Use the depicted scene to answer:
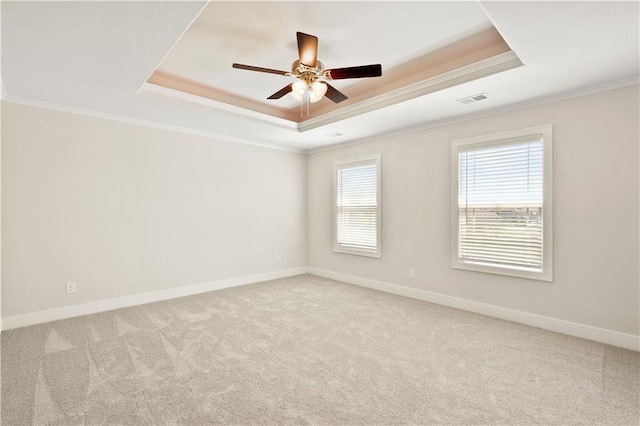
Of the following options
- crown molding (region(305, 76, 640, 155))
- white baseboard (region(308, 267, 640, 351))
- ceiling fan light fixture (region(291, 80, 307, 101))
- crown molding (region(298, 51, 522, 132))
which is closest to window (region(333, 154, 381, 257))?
crown molding (region(305, 76, 640, 155))

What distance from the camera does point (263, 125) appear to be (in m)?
4.51

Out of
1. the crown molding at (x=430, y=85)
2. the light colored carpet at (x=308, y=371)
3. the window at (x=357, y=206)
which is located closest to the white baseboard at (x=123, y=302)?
the light colored carpet at (x=308, y=371)

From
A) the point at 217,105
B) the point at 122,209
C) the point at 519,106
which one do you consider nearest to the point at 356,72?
the point at 217,105

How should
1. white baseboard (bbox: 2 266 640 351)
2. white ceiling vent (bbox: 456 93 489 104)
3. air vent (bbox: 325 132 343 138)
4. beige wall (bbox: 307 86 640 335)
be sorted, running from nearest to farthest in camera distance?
beige wall (bbox: 307 86 640 335) → white baseboard (bbox: 2 266 640 351) → white ceiling vent (bbox: 456 93 489 104) → air vent (bbox: 325 132 343 138)

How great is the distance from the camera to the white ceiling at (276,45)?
6.53 ft

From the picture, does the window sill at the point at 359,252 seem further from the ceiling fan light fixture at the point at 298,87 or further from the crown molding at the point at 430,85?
the ceiling fan light fixture at the point at 298,87

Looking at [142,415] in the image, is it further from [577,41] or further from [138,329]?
[577,41]

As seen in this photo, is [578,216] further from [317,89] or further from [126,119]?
[126,119]

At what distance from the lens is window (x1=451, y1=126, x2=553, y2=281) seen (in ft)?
11.2

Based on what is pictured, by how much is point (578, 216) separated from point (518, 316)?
1264 millimetres

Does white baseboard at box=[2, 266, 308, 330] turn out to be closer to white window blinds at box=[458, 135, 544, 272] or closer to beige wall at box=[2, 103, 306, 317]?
beige wall at box=[2, 103, 306, 317]

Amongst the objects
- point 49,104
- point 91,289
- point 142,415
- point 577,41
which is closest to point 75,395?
point 142,415

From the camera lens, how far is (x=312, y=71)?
2.68m

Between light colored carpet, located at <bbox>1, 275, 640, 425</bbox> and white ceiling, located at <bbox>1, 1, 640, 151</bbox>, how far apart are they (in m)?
2.48
